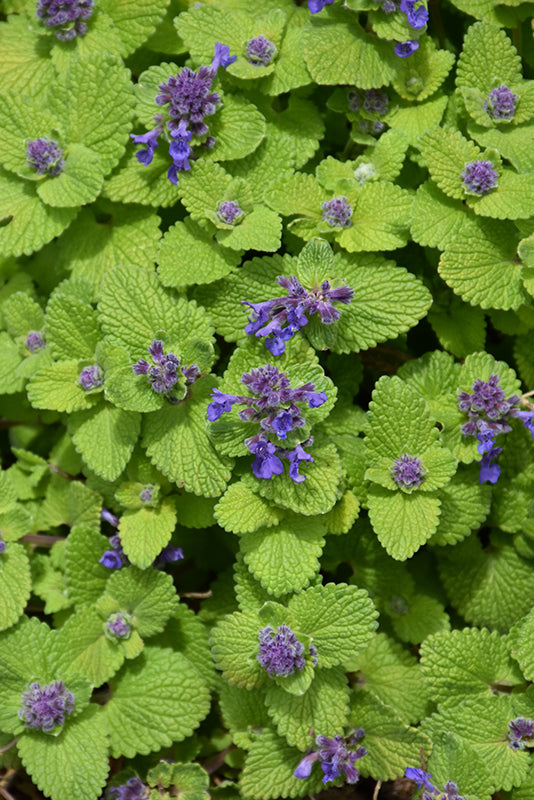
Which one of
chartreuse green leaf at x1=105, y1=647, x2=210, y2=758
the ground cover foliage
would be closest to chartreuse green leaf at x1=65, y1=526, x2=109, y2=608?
the ground cover foliage

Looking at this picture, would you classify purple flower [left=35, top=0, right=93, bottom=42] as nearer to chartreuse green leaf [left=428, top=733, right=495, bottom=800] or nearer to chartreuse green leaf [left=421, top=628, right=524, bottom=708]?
chartreuse green leaf [left=421, top=628, right=524, bottom=708]

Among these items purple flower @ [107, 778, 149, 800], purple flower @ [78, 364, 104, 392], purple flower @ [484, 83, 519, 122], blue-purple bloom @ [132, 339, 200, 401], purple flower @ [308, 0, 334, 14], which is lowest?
purple flower @ [107, 778, 149, 800]

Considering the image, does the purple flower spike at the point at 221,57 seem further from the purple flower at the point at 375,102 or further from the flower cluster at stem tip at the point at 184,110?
the purple flower at the point at 375,102

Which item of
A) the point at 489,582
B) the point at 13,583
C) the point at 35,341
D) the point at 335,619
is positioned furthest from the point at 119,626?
the point at 489,582

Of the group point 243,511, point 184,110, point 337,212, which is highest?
point 184,110

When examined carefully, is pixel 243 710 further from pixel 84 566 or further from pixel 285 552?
pixel 84 566

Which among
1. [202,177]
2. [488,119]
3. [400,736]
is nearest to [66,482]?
[202,177]
